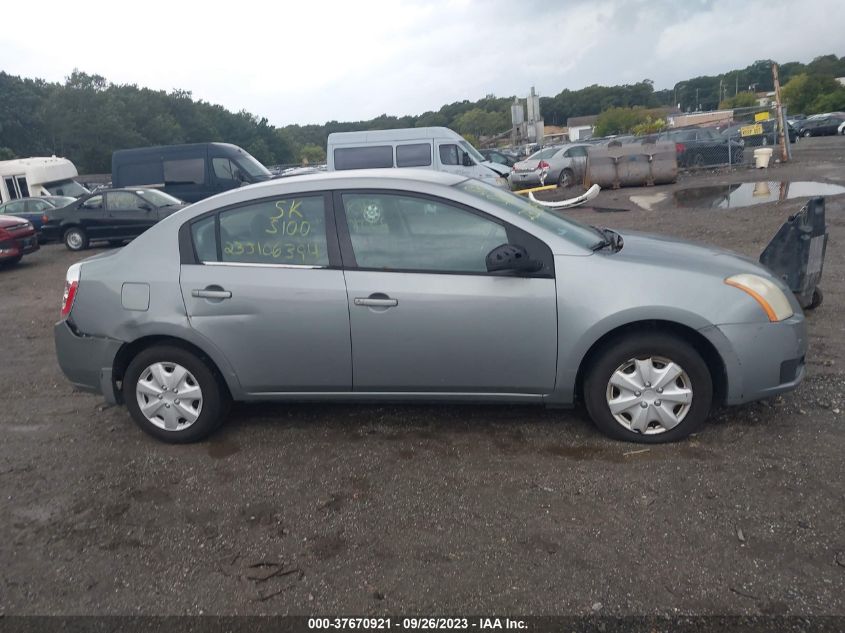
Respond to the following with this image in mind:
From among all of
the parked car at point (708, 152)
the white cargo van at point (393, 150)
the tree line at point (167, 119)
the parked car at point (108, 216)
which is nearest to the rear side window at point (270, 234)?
the parked car at point (108, 216)

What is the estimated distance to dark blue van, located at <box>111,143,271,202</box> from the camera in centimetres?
1839

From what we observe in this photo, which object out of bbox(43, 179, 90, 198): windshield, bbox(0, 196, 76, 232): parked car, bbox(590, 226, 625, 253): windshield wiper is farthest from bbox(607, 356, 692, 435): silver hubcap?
bbox(43, 179, 90, 198): windshield

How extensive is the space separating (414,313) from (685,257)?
5.48 feet

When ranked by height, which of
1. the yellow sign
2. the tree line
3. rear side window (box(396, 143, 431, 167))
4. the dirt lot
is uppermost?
the tree line

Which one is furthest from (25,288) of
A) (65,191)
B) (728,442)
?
(65,191)

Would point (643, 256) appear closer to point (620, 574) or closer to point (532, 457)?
point (532, 457)

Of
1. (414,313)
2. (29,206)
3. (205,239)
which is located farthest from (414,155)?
(414,313)

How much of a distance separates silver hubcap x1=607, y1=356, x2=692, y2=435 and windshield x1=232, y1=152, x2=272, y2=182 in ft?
52.8

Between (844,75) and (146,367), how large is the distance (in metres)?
108

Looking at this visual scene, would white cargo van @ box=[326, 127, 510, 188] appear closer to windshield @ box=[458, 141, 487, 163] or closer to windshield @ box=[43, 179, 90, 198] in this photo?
windshield @ box=[458, 141, 487, 163]

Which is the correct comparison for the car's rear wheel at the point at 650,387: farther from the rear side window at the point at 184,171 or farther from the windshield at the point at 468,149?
the rear side window at the point at 184,171

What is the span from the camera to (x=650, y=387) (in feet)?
12.9

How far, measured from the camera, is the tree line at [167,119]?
62094 millimetres

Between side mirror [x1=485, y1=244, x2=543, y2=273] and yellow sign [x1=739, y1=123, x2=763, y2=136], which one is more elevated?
yellow sign [x1=739, y1=123, x2=763, y2=136]
